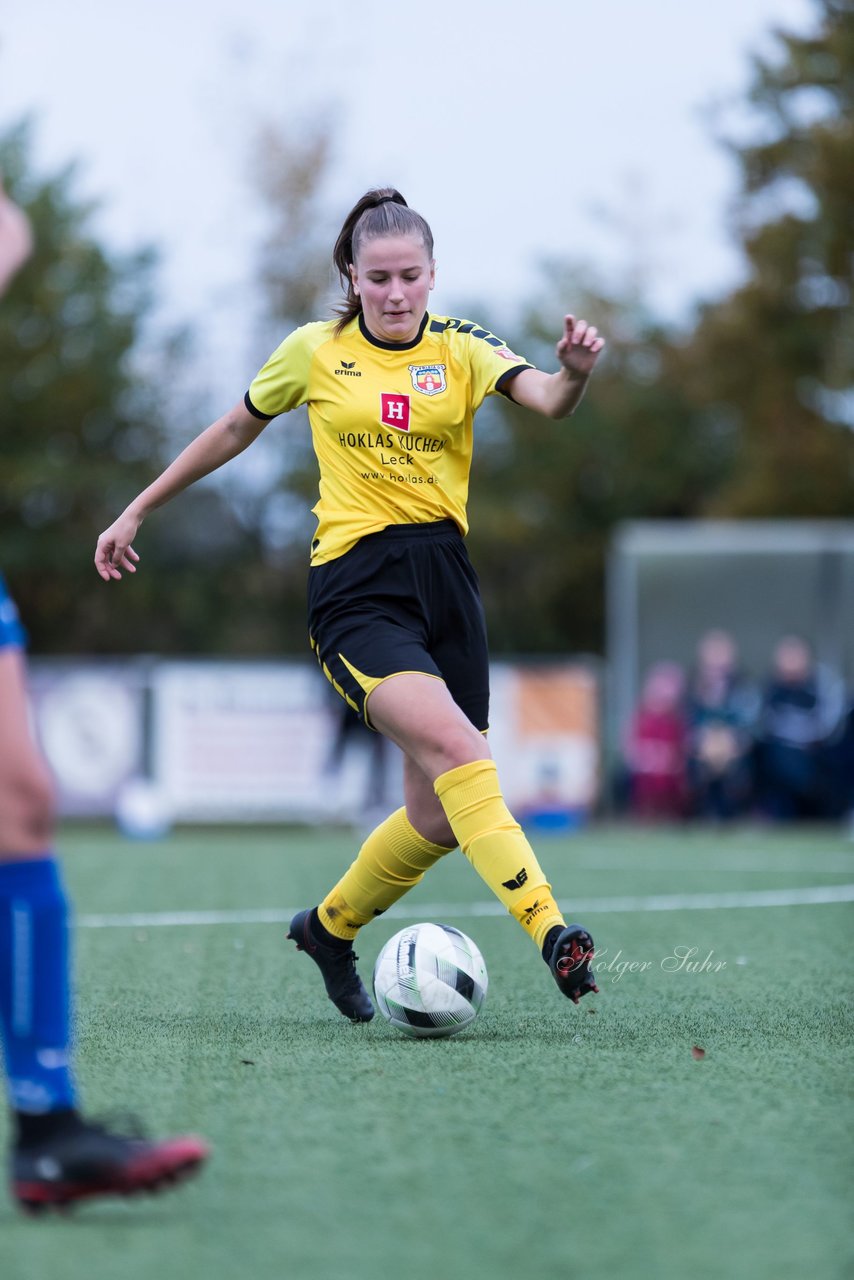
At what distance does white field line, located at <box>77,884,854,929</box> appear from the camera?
770 cm

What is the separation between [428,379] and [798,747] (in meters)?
12.1

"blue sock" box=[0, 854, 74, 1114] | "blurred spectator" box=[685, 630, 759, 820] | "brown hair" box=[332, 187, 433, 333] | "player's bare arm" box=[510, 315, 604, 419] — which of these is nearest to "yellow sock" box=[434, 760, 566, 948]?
"player's bare arm" box=[510, 315, 604, 419]

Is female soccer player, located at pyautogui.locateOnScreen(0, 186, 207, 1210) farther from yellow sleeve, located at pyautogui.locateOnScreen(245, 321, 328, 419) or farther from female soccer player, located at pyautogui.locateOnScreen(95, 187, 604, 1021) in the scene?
yellow sleeve, located at pyautogui.locateOnScreen(245, 321, 328, 419)

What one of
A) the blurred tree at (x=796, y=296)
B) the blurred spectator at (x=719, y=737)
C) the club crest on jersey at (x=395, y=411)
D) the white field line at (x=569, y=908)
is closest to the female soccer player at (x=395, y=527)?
the club crest on jersey at (x=395, y=411)

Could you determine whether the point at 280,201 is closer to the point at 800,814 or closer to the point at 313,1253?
the point at 800,814

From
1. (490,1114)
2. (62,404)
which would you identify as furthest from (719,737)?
(62,404)

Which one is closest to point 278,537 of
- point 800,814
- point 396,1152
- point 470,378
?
point 800,814

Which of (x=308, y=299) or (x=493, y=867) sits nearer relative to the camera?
(x=493, y=867)

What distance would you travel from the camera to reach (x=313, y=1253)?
2.53 meters

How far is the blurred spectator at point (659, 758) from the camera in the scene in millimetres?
16234

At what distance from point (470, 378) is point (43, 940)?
2288 millimetres

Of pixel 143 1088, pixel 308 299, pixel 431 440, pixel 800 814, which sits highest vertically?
pixel 308 299

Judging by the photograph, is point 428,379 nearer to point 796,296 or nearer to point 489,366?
point 489,366

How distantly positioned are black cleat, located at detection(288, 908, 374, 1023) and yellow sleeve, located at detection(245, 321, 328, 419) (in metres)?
1.39
